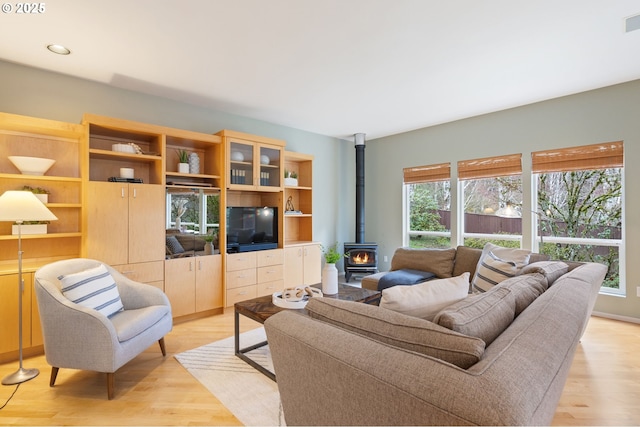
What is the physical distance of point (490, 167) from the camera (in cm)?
443

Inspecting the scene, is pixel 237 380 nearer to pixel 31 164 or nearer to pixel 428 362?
pixel 428 362

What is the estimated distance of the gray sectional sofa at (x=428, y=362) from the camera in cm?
75

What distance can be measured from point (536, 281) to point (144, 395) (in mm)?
2628

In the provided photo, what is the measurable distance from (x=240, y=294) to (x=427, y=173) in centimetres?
347

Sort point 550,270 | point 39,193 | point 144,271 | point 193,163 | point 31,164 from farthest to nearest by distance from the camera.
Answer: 1. point 193,163
2. point 144,271
3. point 39,193
4. point 31,164
5. point 550,270

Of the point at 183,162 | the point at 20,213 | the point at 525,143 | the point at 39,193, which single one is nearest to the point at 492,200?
the point at 525,143

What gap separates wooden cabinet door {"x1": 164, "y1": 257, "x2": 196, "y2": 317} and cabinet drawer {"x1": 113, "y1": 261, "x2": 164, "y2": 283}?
61 mm

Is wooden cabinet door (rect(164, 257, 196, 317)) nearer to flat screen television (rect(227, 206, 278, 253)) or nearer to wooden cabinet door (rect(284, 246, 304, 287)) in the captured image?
flat screen television (rect(227, 206, 278, 253))

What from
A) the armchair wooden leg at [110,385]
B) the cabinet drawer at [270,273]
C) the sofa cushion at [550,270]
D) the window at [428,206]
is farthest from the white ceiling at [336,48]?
the armchair wooden leg at [110,385]

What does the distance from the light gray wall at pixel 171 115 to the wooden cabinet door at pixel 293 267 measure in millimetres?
857

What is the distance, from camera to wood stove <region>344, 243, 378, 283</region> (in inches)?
205

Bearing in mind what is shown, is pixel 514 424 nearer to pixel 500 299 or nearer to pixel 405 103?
pixel 500 299

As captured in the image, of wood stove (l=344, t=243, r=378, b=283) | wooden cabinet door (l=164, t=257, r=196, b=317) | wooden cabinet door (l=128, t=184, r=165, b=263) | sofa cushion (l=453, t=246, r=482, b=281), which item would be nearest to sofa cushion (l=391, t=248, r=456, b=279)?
sofa cushion (l=453, t=246, r=482, b=281)

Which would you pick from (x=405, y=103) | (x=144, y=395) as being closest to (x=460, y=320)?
(x=144, y=395)
